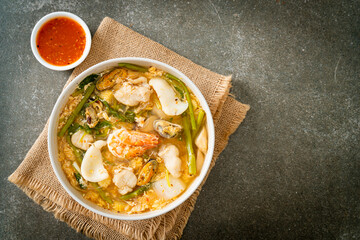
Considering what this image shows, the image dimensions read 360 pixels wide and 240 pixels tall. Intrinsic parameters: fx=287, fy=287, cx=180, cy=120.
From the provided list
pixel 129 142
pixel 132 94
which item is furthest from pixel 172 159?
pixel 132 94

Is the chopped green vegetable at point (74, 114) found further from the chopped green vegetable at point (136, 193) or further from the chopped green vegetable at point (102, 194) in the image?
the chopped green vegetable at point (136, 193)

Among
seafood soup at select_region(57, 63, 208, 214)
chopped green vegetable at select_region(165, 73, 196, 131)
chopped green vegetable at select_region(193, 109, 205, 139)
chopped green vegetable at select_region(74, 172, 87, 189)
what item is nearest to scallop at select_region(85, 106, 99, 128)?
seafood soup at select_region(57, 63, 208, 214)

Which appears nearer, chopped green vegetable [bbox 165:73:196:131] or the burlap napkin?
chopped green vegetable [bbox 165:73:196:131]

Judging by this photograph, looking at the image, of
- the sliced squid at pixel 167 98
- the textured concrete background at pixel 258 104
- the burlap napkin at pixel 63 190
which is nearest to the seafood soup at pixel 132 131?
the sliced squid at pixel 167 98

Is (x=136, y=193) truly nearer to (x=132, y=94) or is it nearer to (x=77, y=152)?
(x=77, y=152)

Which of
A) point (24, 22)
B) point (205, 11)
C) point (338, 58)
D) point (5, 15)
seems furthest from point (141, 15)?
point (338, 58)

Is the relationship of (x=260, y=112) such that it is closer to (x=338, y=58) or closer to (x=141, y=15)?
(x=338, y=58)

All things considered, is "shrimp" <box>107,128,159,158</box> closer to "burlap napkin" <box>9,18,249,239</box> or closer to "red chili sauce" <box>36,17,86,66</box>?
"burlap napkin" <box>9,18,249,239</box>
